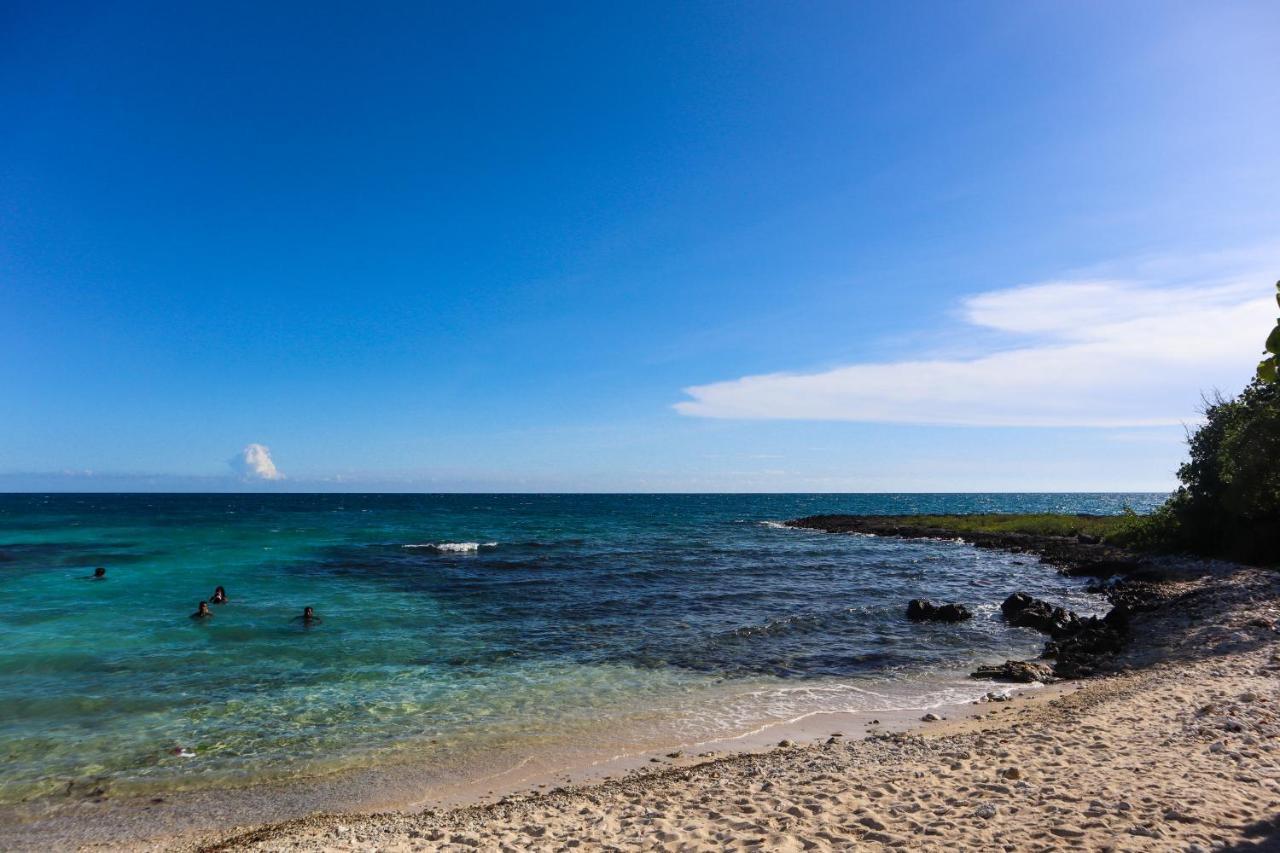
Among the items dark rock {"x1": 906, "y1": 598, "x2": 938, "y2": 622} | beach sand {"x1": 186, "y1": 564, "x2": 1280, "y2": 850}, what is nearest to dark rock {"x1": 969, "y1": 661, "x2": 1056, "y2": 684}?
beach sand {"x1": 186, "y1": 564, "x2": 1280, "y2": 850}

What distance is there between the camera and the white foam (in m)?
49.0

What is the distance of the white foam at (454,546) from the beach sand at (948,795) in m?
40.1

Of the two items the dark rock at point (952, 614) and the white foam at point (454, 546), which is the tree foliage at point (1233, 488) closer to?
the dark rock at point (952, 614)

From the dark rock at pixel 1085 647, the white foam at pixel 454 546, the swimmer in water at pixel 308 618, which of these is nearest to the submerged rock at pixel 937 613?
the dark rock at pixel 1085 647

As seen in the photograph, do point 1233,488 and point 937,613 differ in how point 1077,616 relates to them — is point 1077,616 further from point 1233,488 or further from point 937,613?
point 1233,488

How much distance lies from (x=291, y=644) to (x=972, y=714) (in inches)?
750

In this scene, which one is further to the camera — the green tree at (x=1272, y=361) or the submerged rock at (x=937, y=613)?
the submerged rock at (x=937, y=613)

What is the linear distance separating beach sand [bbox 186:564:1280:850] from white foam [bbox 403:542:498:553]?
40.1m

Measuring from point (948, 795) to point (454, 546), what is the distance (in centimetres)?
4597

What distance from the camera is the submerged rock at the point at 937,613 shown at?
23.7 metres

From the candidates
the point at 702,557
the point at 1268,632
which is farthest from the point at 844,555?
the point at 1268,632

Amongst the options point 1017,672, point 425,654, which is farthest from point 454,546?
point 1017,672

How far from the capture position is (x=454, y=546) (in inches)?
1981

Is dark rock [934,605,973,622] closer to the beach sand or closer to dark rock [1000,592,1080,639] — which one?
dark rock [1000,592,1080,639]
